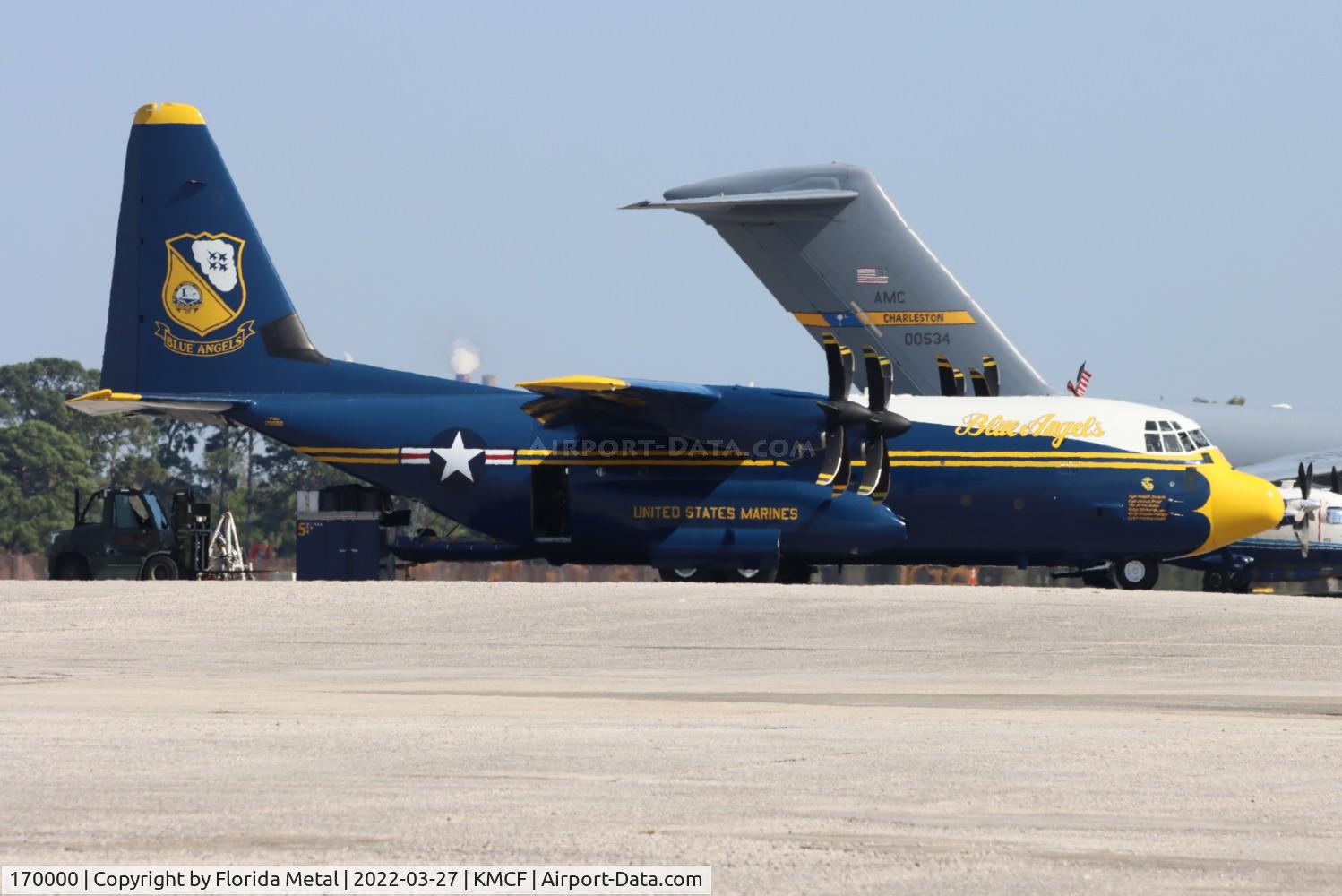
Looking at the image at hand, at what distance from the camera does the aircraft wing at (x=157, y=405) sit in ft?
104

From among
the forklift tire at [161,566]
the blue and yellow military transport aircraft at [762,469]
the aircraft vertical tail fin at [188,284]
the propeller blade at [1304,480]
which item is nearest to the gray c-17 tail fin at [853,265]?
the blue and yellow military transport aircraft at [762,469]

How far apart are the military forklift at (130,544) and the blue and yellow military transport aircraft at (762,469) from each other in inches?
104

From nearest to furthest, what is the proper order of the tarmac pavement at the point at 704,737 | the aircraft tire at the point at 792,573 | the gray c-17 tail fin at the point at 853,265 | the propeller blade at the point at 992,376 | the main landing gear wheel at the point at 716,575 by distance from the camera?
the tarmac pavement at the point at 704,737
the main landing gear wheel at the point at 716,575
the aircraft tire at the point at 792,573
the propeller blade at the point at 992,376
the gray c-17 tail fin at the point at 853,265

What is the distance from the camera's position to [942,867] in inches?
336

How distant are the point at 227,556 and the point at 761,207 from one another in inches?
481

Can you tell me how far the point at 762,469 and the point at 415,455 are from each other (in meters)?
5.88

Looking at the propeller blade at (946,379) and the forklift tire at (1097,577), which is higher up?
the propeller blade at (946,379)

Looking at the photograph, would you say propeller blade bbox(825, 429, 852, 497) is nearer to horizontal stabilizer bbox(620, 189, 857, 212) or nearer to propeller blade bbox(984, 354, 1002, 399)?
propeller blade bbox(984, 354, 1002, 399)

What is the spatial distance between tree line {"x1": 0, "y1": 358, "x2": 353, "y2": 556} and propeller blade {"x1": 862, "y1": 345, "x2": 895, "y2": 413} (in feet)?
149

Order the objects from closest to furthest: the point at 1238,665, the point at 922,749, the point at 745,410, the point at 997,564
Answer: the point at 922,749, the point at 1238,665, the point at 745,410, the point at 997,564

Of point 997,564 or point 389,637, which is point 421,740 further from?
point 997,564

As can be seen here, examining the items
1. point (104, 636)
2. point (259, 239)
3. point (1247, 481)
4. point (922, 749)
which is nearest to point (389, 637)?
point (104, 636)

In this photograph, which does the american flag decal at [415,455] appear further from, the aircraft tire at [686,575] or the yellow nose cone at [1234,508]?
the yellow nose cone at [1234,508]

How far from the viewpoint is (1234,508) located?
31.9 metres
